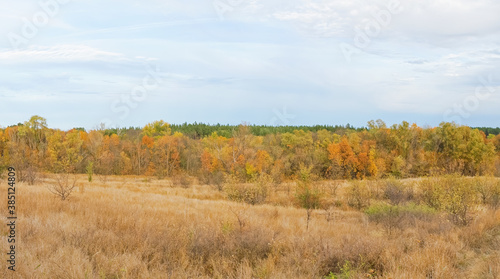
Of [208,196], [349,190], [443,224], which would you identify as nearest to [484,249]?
[443,224]

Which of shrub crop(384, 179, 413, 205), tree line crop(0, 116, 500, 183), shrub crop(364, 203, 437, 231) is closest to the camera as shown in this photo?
shrub crop(364, 203, 437, 231)

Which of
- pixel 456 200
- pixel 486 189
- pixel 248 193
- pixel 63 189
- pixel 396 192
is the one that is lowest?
pixel 248 193

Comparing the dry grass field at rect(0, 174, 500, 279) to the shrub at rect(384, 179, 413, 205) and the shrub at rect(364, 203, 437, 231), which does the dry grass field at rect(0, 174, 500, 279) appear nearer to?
the shrub at rect(364, 203, 437, 231)

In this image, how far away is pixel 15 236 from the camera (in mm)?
7883

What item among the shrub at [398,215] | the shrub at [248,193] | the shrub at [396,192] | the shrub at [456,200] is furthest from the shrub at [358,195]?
the shrub at [398,215]

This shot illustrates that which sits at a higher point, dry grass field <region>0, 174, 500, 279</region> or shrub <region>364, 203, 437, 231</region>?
dry grass field <region>0, 174, 500, 279</region>

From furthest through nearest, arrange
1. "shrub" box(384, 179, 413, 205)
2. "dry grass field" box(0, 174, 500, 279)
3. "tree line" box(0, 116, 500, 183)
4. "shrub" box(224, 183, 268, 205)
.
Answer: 1. "tree line" box(0, 116, 500, 183)
2. "shrub" box(224, 183, 268, 205)
3. "shrub" box(384, 179, 413, 205)
4. "dry grass field" box(0, 174, 500, 279)

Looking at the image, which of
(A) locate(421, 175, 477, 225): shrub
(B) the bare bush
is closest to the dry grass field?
(B) the bare bush

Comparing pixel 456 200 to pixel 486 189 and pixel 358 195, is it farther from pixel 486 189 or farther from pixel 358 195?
pixel 358 195

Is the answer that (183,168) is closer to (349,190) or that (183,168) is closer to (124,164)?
(124,164)

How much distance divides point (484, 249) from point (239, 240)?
722cm

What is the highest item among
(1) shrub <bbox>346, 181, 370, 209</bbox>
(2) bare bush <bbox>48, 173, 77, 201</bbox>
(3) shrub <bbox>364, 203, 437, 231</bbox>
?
(2) bare bush <bbox>48, 173, 77, 201</bbox>

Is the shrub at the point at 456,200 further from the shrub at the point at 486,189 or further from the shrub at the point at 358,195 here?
the shrub at the point at 358,195

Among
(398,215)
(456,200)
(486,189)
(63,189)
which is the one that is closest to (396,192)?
(486,189)
